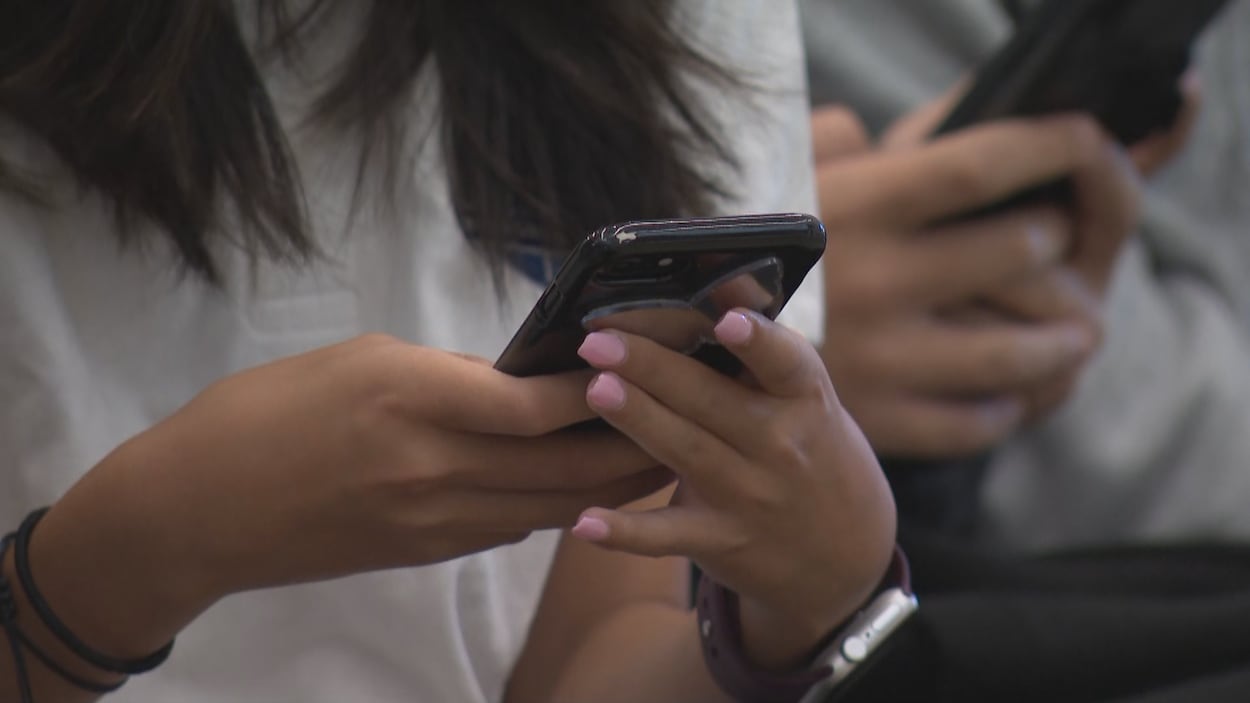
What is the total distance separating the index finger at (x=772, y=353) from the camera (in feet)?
0.99

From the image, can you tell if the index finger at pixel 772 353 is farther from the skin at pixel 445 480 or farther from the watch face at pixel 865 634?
the watch face at pixel 865 634

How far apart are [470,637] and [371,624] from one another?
4 centimetres

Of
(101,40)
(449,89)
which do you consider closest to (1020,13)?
(449,89)

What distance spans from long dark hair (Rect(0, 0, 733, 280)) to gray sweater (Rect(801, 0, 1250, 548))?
0.34 meters

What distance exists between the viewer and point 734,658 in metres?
0.43

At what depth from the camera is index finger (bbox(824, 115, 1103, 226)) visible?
0.65 m

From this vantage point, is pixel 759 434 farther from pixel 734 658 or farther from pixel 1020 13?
pixel 1020 13

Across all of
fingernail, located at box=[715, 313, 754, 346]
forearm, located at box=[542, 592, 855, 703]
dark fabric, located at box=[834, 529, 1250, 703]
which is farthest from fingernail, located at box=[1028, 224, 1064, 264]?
fingernail, located at box=[715, 313, 754, 346]

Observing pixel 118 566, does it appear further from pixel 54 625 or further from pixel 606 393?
pixel 606 393

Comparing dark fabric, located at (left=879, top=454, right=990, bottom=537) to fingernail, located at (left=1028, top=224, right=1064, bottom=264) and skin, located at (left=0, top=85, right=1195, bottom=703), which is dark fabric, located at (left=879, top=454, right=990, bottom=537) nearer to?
fingernail, located at (left=1028, top=224, right=1064, bottom=264)

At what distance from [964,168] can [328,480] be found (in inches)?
16.8

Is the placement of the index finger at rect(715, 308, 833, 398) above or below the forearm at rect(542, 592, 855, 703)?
above

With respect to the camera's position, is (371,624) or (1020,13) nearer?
(371,624)

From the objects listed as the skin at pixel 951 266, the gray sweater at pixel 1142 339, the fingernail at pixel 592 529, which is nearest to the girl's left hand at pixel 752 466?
the fingernail at pixel 592 529
